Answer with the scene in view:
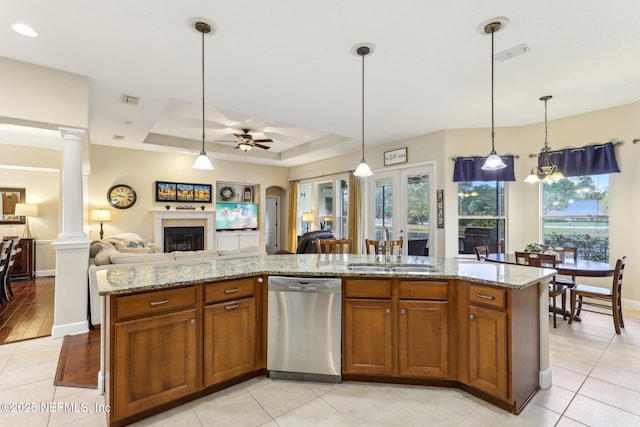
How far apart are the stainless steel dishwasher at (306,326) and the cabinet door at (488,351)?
38.1 inches

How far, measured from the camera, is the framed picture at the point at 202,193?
300 inches

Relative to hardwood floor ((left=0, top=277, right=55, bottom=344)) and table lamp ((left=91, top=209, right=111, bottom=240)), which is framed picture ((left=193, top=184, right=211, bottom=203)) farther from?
hardwood floor ((left=0, top=277, right=55, bottom=344))

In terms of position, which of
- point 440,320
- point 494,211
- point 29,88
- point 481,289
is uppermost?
point 29,88

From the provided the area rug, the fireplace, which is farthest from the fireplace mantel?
the area rug

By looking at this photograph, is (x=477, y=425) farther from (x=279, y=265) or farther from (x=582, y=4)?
(x=582, y=4)

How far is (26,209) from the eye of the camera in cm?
611

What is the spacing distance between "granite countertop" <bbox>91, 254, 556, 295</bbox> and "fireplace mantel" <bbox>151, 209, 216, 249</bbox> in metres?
4.92

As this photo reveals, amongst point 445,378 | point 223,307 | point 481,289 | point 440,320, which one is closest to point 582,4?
point 481,289

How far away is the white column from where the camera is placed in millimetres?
3312

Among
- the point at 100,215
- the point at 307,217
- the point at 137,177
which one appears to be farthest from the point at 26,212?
the point at 307,217

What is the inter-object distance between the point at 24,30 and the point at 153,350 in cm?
276

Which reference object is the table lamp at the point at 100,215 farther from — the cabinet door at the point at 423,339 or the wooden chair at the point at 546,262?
the wooden chair at the point at 546,262

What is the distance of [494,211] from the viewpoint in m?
5.23

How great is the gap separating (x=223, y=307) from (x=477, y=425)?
1.85 meters
